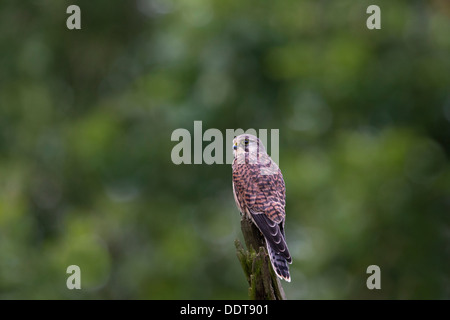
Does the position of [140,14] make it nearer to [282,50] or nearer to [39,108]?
[39,108]

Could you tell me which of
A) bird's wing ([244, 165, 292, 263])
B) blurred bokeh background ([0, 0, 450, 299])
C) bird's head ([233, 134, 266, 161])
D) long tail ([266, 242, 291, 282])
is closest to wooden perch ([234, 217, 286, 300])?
long tail ([266, 242, 291, 282])

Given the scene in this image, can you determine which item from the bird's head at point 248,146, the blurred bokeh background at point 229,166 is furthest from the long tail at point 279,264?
the blurred bokeh background at point 229,166

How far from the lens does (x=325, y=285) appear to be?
11.5 meters

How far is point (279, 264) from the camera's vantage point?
424cm

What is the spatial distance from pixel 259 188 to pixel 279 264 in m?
0.86

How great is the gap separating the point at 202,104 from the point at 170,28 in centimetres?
268

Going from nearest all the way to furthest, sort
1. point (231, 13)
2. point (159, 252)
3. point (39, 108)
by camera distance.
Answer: point (231, 13)
point (159, 252)
point (39, 108)

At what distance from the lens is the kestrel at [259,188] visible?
4645 millimetres

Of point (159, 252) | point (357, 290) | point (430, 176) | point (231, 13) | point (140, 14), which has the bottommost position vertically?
point (357, 290)

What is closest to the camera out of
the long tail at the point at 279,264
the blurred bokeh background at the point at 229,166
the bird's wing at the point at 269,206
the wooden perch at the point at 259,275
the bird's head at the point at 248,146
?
the wooden perch at the point at 259,275

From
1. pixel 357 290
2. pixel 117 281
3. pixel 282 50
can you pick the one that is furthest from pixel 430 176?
pixel 117 281

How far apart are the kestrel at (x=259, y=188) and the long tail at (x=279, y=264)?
4.9 inches

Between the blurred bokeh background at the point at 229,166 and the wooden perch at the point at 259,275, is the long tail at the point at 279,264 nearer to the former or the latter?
the wooden perch at the point at 259,275

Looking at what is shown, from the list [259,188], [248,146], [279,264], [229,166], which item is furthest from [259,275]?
[229,166]
